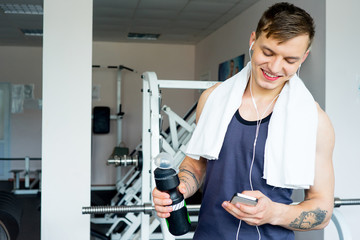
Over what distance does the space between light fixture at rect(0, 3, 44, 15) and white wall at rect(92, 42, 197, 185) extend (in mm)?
2007

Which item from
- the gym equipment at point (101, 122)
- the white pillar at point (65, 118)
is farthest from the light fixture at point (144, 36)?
the white pillar at point (65, 118)

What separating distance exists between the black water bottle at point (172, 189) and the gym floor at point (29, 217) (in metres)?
3.22

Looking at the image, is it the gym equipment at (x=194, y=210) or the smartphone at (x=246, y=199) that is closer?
the smartphone at (x=246, y=199)

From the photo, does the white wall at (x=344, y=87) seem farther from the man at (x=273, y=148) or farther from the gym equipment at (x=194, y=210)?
the man at (x=273, y=148)

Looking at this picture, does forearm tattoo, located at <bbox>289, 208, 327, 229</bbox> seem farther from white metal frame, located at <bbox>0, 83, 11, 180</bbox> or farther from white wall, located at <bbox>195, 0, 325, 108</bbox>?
white metal frame, located at <bbox>0, 83, 11, 180</bbox>

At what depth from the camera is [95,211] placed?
163 centimetres

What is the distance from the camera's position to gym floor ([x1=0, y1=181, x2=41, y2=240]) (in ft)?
12.8

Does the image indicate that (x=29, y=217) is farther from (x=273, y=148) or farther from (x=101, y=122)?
(x=273, y=148)

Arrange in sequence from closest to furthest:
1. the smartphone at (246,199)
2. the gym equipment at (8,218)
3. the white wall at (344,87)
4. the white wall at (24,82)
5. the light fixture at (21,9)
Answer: the smartphone at (246,199) → the gym equipment at (8,218) → the white wall at (344,87) → the light fixture at (21,9) → the white wall at (24,82)

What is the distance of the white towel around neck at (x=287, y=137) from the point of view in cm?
97

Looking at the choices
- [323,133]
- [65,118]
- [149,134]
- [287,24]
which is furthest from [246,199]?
[65,118]

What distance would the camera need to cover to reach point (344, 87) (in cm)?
267

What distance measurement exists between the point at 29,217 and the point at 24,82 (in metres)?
2.94

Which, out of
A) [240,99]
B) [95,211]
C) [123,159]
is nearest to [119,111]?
[123,159]
